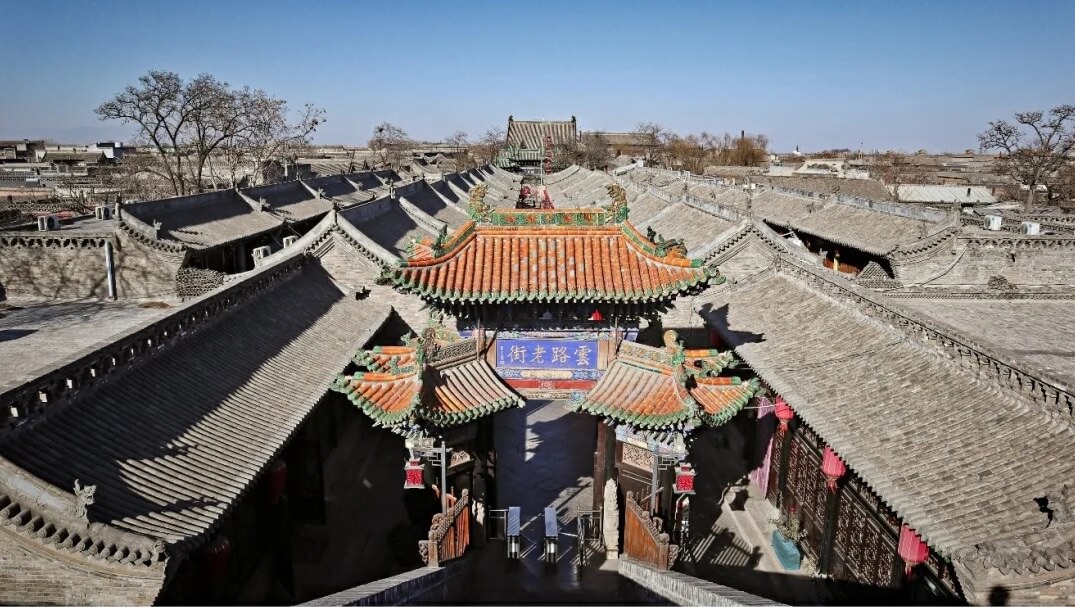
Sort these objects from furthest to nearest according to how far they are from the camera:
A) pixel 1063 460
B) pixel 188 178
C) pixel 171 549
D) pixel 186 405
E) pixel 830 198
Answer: pixel 188 178 → pixel 830 198 → pixel 186 405 → pixel 1063 460 → pixel 171 549

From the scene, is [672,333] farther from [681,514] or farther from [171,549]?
[171,549]

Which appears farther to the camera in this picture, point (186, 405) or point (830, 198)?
point (830, 198)

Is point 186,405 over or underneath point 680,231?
underneath

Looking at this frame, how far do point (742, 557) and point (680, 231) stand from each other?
Answer: 1821 cm

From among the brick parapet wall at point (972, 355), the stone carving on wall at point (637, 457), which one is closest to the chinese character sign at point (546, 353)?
the stone carving on wall at point (637, 457)

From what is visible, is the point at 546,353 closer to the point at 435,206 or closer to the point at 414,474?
the point at 414,474

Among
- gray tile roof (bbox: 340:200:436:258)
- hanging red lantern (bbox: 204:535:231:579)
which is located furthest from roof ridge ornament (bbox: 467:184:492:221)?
gray tile roof (bbox: 340:200:436:258)

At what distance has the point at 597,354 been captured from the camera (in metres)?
12.2

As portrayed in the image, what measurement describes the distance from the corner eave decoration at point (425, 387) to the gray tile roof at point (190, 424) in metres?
1.68

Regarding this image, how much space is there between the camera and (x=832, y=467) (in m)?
12.0

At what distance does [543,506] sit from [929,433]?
8.23 m

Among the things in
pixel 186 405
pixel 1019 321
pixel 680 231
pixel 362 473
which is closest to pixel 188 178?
pixel 680 231

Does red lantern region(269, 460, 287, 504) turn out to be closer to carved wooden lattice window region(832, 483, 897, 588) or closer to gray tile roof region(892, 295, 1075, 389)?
carved wooden lattice window region(832, 483, 897, 588)

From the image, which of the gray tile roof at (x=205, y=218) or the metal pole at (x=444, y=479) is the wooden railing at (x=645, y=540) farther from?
the gray tile roof at (x=205, y=218)
